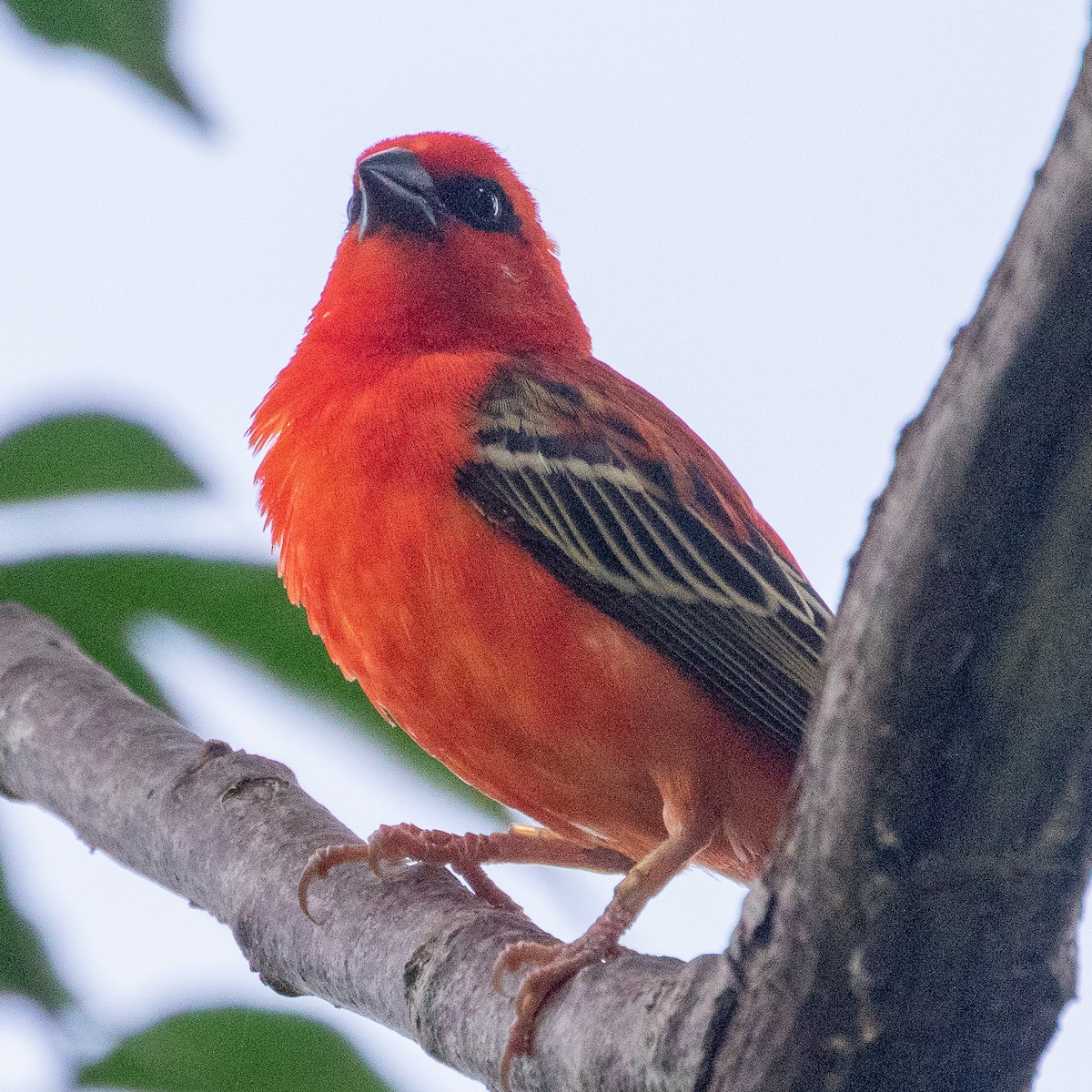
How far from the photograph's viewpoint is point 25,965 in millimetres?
3500

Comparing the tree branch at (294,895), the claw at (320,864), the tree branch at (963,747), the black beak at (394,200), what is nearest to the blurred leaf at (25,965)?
the tree branch at (294,895)

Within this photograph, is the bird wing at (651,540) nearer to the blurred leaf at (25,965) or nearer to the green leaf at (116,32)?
the green leaf at (116,32)

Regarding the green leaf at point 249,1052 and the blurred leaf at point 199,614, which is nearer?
the green leaf at point 249,1052

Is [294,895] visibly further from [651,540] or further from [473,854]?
[651,540]

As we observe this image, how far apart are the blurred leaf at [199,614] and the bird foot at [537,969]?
3.87ft

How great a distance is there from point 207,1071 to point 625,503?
1.84 meters

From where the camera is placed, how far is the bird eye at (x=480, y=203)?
5.35 m

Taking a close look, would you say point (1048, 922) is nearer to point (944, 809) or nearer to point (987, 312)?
point (944, 809)

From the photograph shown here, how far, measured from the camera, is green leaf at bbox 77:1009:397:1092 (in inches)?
125

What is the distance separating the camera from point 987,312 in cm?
183

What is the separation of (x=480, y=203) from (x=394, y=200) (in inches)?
16.6

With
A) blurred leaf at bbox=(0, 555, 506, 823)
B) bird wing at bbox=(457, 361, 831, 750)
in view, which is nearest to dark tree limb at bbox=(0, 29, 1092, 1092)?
bird wing at bbox=(457, 361, 831, 750)

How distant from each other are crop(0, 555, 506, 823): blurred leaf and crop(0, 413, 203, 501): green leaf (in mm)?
196

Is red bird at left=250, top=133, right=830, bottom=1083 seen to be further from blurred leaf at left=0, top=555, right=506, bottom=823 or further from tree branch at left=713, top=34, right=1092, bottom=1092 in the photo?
tree branch at left=713, top=34, right=1092, bottom=1092
